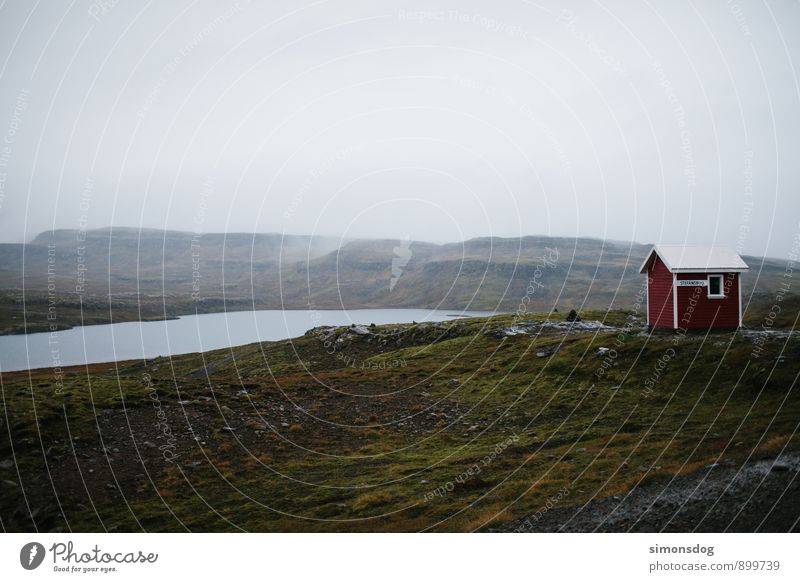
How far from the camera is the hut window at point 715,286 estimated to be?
34219 millimetres

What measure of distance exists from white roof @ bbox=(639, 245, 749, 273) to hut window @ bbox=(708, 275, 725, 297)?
27.6 inches

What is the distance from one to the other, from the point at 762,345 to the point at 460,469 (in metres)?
19.3

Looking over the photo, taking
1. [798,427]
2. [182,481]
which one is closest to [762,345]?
[798,427]

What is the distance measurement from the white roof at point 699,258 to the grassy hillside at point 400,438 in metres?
5.17

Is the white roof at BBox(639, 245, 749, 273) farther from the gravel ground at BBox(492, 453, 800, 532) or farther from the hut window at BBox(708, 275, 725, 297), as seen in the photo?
the gravel ground at BBox(492, 453, 800, 532)

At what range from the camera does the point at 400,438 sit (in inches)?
966

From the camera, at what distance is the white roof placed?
33.8 m

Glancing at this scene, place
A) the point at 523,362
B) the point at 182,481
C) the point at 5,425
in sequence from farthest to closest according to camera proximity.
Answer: the point at 523,362 → the point at 5,425 → the point at 182,481

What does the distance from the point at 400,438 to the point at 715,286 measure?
2608 cm

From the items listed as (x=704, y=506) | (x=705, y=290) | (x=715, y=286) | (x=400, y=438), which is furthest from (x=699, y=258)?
(x=704, y=506)

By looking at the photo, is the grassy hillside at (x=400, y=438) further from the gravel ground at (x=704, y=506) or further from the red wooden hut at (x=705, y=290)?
the red wooden hut at (x=705, y=290)

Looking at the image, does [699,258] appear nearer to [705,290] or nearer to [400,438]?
[705,290]
